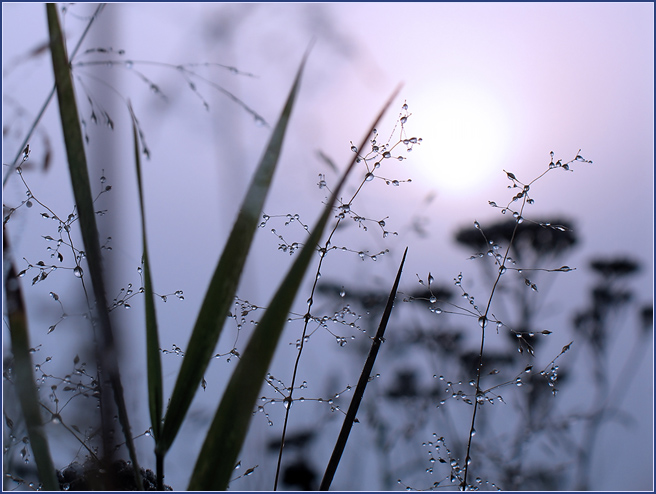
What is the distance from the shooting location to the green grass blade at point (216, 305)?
31cm

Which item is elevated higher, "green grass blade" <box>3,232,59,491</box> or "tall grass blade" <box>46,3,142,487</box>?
"tall grass blade" <box>46,3,142,487</box>

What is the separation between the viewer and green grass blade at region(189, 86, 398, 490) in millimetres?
287

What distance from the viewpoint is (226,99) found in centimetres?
34

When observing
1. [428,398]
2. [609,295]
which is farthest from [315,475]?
[609,295]

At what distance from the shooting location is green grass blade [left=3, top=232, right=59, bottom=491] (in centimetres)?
31

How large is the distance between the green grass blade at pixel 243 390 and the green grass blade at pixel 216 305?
0.09 ft

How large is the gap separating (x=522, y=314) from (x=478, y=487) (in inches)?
37.3

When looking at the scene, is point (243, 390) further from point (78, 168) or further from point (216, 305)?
point (78, 168)

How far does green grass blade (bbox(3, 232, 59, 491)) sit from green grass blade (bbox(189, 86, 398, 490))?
0.10m

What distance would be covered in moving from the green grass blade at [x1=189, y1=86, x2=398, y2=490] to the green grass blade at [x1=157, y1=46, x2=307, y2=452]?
29 millimetres

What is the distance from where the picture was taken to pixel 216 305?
315 mm

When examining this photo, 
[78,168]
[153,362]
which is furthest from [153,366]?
[78,168]

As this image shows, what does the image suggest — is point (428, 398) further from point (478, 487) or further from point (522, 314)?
point (522, 314)

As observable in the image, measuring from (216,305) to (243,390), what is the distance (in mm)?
57
